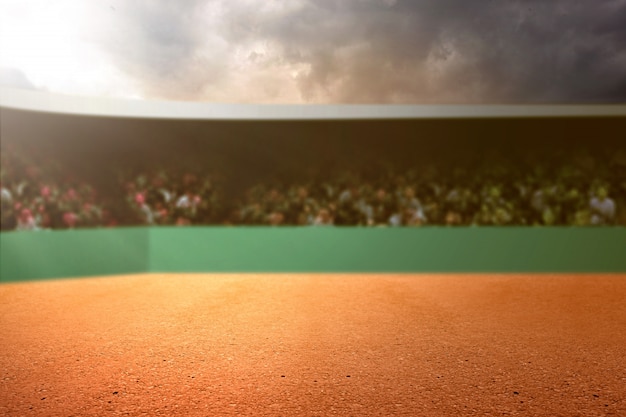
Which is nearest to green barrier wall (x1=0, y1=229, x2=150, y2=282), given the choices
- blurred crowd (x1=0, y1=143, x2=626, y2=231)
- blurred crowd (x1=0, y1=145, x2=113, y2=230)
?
blurred crowd (x1=0, y1=145, x2=113, y2=230)

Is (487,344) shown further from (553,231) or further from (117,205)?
(117,205)

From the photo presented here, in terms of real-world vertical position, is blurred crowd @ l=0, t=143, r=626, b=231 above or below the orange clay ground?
above

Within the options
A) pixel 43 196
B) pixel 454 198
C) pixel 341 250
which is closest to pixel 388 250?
pixel 341 250

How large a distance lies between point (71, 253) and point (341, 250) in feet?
17.3

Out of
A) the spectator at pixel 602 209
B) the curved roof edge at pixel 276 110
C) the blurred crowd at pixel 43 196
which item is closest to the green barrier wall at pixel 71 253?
the blurred crowd at pixel 43 196

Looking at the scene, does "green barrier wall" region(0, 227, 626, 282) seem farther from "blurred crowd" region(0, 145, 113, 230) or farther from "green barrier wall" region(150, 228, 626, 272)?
"blurred crowd" region(0, 145, 113, 230)

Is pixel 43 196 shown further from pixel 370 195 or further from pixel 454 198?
pixel 454 198

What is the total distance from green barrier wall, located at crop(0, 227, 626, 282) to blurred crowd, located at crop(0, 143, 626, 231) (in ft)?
4.11

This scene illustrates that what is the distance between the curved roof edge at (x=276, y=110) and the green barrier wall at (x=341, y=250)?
7.72ft

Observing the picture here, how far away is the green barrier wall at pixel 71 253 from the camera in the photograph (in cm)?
1123

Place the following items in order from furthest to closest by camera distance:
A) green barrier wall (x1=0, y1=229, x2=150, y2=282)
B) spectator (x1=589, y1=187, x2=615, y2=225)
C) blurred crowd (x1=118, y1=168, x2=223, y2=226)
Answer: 1. blurred crowd (x1=118, y1=168, x2=223, y2=226)
2. spectator (x1=589, y1=187, x2=615, y2=225)
3. green barrier wall (x1=0, y1=229, x2=150, y2=282)

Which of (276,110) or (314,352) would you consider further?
(276,110)

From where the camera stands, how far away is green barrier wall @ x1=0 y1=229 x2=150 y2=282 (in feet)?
36.9

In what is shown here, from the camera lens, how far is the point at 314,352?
220 inches
